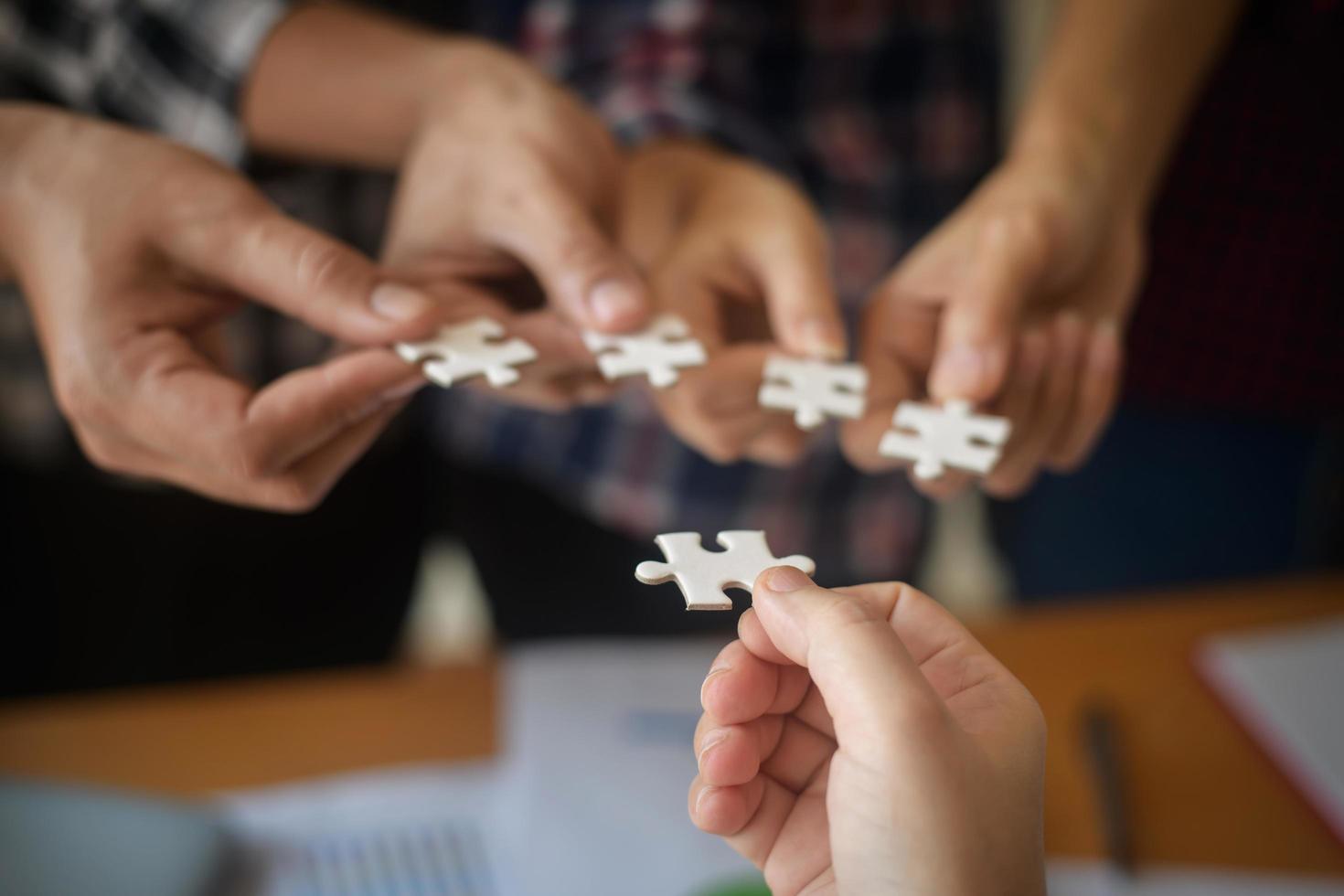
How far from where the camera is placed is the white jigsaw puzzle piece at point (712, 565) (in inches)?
26.7

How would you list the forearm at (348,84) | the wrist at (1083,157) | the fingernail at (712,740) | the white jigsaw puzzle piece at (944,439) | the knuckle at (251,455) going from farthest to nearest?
the wrist at (1083,157) < the forearm at (348,84) < the white jigsaw puzzle piece at (944,439) < the knuckle at (251,455) < the fingernail at (712,740)

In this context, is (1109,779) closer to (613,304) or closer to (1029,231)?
(1029,231)

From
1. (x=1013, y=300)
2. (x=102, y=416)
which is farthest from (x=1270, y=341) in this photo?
(x=102, y=416)

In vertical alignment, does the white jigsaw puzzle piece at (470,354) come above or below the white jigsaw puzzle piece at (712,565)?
above

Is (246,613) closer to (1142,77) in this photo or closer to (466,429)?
(466,429)

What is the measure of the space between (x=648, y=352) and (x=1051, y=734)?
0.71m

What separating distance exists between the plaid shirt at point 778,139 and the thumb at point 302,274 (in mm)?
556

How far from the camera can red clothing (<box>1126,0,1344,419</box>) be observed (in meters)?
1.46

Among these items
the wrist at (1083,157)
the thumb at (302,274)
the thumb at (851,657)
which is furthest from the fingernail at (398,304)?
the wrist at (1083,157)

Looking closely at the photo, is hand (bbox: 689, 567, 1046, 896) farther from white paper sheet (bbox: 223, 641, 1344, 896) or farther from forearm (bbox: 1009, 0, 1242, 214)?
forearm (bbox: 1009, 0, 1242, 214)

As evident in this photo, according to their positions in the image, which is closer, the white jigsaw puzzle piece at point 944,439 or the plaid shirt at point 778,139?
the white jigsaw puzzle piece at point 944,439

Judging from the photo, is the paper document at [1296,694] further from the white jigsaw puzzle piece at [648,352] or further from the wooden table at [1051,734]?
the white jigsaw puzzle piece at [648,352]

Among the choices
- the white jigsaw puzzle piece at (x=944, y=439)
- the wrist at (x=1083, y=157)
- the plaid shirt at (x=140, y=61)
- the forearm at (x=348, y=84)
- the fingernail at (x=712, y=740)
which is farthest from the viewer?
the wrist at (x=1083, y=157)

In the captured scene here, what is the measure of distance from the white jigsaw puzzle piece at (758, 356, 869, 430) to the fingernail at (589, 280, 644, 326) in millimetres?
158
